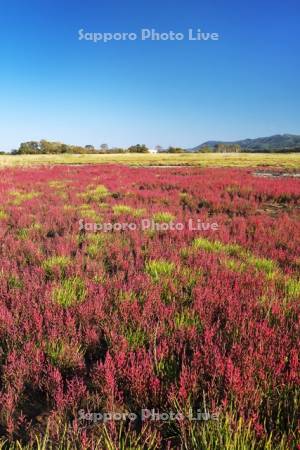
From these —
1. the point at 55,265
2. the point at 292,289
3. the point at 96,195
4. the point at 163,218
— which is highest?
the point at 96,195

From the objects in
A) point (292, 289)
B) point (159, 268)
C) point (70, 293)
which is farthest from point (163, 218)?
point (70, 293)

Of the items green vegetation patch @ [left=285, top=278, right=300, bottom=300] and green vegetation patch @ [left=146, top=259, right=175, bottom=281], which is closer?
green vegetation patch @ [left=285, top=278, right=300, bottom=300]

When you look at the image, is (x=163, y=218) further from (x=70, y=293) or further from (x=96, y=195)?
(x=70, y=293)

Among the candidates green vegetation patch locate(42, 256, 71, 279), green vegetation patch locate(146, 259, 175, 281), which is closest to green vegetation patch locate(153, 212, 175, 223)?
green vegetation patch locate(146, 259, 175, 281)

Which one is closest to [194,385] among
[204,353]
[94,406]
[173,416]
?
[173,416]

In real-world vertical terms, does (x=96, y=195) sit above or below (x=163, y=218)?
above

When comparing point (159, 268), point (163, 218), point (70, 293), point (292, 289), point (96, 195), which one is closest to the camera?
point (70, 293)

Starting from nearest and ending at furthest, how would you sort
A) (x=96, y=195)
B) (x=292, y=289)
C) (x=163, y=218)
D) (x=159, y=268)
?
(x=292, y=289) → (x=159, y=268) → (x=163, y=218) → (x=96, y=195)

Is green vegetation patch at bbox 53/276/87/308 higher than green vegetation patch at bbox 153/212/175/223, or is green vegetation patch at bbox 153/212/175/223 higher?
green vegetation patch at bbox 153/212/175/223

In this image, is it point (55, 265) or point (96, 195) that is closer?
point (55, 265)

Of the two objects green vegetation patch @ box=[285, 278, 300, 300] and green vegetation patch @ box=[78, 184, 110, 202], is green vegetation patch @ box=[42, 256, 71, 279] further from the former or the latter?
green vegetation patch @ box=[78, 184, 110, 202]

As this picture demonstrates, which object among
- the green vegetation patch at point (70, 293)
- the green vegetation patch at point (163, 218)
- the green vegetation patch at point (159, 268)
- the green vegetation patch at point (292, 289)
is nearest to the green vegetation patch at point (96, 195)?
the green vegetation patch at point (163, 218)

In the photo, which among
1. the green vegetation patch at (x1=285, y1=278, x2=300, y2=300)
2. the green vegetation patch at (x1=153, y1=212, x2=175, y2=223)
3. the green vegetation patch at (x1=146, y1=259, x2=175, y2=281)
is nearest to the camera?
the green vegetation patch at (x1=285, y1=278, x2=300, y2=300)

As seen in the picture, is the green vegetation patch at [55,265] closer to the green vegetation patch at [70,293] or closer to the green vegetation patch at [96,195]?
the green vegetation patch at [70,293]
